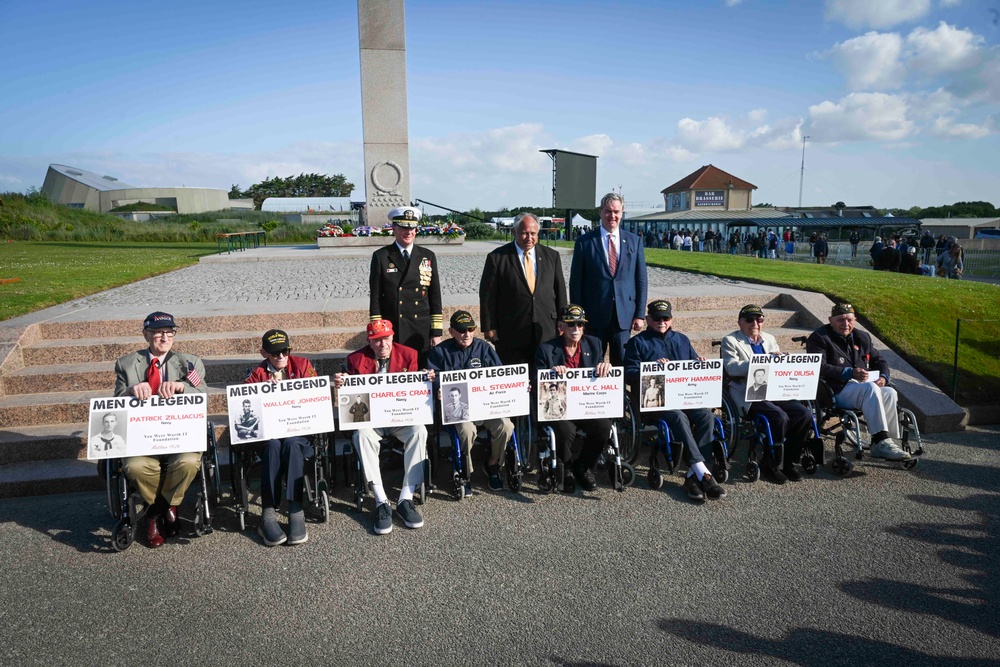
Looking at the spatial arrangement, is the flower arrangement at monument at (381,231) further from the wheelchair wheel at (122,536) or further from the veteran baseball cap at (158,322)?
the wheelchair wheel at (122,536)

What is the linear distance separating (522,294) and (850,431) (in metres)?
3.14

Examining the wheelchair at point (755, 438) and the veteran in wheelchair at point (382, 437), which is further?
the wheelchair at point (755, 438)

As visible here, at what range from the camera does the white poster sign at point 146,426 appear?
14.4ft

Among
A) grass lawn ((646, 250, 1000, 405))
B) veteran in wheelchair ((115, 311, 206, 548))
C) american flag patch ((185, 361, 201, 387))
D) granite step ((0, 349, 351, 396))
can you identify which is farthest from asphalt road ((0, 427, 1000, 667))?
grass lawn ((646, 250, 1000, 405))

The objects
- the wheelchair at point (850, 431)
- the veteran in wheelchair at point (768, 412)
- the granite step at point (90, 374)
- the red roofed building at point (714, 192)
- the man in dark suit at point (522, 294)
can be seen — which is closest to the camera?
the veteran in wheelchair at point (768, 412)

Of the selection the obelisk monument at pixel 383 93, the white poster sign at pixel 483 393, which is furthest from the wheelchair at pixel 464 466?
the obelisk monument at pixel 383 93

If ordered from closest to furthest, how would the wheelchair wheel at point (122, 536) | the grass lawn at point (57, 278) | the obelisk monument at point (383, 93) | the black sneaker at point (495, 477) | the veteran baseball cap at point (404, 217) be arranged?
1. the wheelchair wheel at point (122, 536)
2. the black sneaker at point (495, 477)
3. the veteran baseball cap at point (404, 217)
4. the grass lawn at point (57, 278)
5. the obelisk monument at point (383, 93)


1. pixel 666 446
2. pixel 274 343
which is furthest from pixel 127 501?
pixel 666 446

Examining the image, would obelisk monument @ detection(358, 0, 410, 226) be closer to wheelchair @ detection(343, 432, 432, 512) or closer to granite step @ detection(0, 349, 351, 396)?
granite step @ detection(0, 349, 351, 396)

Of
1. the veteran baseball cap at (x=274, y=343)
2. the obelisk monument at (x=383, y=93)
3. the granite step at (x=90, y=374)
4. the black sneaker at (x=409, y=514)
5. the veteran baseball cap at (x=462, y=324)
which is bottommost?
the black sneaker at (x=409, y=514)

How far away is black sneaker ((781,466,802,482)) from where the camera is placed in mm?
5426

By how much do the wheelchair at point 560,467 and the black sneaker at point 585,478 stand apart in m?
0.09

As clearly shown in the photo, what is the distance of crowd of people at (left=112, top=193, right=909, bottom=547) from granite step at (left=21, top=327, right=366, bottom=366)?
1993 millimetres

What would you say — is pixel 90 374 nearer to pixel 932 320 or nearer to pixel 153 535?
pixel 153 535
